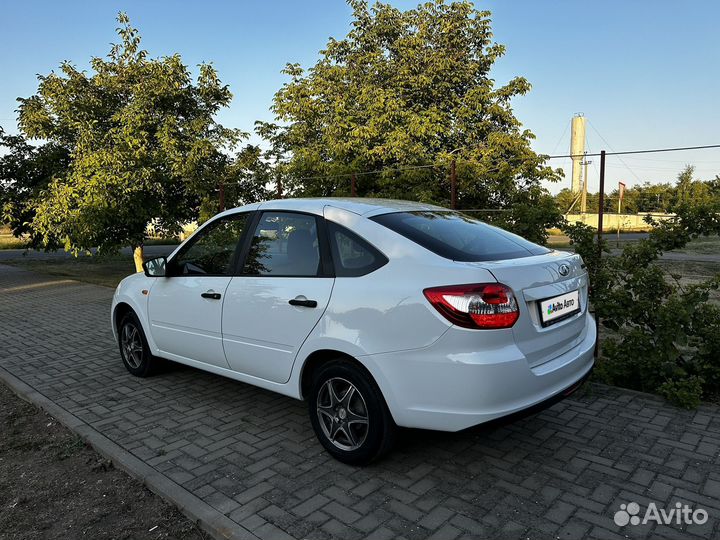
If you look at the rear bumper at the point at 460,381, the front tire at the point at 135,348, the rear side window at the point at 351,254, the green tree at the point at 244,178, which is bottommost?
the front tire at the point at 135,348

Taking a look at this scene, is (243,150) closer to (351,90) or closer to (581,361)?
(351,90)

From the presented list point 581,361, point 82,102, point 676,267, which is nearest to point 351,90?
point 82,102

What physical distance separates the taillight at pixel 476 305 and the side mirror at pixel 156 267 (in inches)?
109

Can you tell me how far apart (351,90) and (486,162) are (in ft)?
17.0

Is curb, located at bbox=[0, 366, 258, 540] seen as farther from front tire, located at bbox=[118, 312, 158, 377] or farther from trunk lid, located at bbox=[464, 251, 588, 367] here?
trunk lid, located at bbox=[464, 251, 588, 367]

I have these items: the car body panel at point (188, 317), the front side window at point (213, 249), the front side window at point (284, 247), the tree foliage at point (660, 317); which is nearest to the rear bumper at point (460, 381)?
the front side window at point (284, 247)

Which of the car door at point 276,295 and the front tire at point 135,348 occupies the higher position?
the car door at point 276,295

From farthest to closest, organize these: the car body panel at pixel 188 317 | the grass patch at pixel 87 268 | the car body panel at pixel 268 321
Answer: the grass patch at pixel 87 268
the car body panel at pixel 188 317
the car body panel at pixel 268 321

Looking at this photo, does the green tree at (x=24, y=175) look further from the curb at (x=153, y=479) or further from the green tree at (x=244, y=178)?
→ the curb at (x=153, y=479)

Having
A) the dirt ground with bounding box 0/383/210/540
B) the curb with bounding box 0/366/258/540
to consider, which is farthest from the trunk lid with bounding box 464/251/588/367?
the dirt ground with bounding box 0/383/210/540

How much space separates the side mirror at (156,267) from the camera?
14.8ft

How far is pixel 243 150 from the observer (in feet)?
45.0

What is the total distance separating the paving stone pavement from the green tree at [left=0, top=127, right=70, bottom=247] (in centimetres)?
989

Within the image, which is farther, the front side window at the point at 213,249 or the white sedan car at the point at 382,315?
the front side window at the point at 213,249
